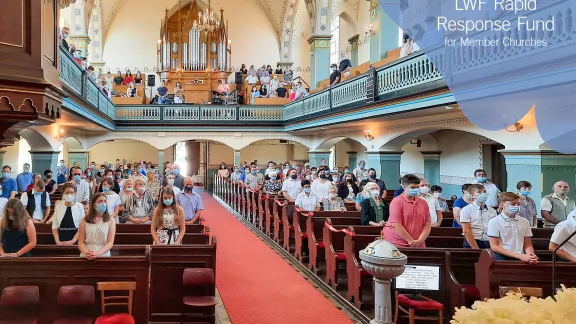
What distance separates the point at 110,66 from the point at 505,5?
24.4 metres

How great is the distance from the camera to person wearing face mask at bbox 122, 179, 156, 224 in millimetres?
7973

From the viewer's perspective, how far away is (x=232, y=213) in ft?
54.7

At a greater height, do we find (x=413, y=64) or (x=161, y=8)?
(x=161, y=8)

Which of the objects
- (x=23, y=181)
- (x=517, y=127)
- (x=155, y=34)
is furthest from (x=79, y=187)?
(x=155, y=34)

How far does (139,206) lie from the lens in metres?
8.20

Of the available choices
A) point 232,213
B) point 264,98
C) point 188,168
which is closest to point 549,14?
point 232,213

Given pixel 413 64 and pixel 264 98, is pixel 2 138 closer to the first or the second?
pixel 413 64

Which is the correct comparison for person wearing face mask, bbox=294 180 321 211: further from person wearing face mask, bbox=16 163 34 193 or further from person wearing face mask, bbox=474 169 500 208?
person wearing face mask, bbox=16 163 34 193

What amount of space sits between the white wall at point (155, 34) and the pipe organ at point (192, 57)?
1.61 meters

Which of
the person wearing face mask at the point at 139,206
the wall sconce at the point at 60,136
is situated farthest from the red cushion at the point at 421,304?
the wall sconce at the point at 60,136

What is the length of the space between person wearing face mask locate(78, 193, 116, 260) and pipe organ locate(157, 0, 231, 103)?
21.2m

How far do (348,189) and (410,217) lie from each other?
19.9ft

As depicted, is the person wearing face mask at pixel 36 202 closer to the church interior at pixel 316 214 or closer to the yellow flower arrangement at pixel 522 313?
the church interior at pixel 316 214

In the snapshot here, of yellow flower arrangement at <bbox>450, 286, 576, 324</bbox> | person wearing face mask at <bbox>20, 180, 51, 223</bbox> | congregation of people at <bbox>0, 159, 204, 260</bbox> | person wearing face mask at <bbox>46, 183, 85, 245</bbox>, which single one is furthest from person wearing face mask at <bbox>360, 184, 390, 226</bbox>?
yellow flower arrangement at <bbox>450, 286, 576, 324</bbox>
